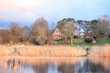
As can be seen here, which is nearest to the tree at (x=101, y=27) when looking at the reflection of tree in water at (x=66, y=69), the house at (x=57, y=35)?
the house at (x=57, y=35)

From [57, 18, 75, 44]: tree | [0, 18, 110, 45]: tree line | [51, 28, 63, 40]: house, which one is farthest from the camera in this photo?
[51, 28, 63, 40]: house

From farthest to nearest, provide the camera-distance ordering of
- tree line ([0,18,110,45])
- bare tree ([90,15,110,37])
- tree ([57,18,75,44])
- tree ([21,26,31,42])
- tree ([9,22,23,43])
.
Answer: bare tree ([90,15,110,37]), tree ([57,18,75,44]), tree ([9,22,23,43]), tree ([21,26,31,42]), tree line ([0,18,110,45])

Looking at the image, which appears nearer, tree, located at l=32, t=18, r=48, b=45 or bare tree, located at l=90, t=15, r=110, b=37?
tree, located at l=32, t=18, r=48, b=45

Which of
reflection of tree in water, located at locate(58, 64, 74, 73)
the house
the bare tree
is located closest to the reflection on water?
reflection of tree in water, located at locate(58, 64, 74, 73)

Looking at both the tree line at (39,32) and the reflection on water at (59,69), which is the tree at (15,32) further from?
the reflection on water at (59,69)

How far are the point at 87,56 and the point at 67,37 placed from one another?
16167 millimetres

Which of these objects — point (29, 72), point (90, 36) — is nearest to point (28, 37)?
point (90, 36)

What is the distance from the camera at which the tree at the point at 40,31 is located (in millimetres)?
43928

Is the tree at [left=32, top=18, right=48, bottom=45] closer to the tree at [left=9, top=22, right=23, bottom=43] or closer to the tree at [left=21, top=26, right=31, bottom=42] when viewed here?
the tree at [left=21, top=26, right=31, bottom=42]

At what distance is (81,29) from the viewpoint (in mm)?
58562

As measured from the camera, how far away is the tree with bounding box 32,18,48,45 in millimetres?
43928

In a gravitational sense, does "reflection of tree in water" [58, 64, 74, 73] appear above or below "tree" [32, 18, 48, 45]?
below

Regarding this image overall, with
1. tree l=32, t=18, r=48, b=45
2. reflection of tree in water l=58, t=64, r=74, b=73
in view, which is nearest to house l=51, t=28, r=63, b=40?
tree l=32, t=18, r=48, b=45

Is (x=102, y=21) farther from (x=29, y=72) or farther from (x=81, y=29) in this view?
(x=29, y=72)
